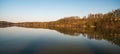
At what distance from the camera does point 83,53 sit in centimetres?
1555

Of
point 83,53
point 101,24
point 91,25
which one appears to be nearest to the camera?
point 83,53

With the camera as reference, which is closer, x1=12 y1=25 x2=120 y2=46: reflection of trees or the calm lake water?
the calm lake water

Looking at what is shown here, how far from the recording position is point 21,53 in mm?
14602

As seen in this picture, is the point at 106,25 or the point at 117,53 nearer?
the point at 117,53

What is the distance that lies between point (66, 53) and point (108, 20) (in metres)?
78.0

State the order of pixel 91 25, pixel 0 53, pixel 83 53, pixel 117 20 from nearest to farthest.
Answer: pixel 0 53
pixel 83 53
pixel 117 20
pixel 91 25

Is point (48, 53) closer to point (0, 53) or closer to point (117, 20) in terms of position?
point (0, 53)

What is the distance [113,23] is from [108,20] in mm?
4357

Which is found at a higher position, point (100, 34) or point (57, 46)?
point (57, 46)

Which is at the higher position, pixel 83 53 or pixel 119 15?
pixel 119 15

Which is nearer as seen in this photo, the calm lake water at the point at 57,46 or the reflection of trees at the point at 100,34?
the calm lake water at the point at 57,46

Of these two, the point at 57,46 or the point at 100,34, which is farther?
the point at 100,34

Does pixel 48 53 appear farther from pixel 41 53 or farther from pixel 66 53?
pixel 66 53

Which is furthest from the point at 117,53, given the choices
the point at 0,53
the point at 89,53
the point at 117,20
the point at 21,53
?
the point at 117,20
